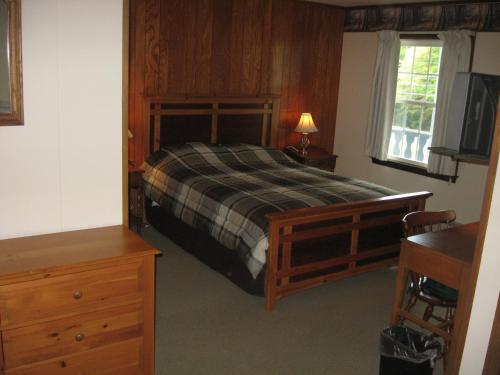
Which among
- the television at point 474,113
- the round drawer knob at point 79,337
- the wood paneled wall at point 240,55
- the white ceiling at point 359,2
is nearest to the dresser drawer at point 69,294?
the round drawer knob at point 79,337

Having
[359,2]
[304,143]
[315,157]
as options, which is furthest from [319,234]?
[359,2]

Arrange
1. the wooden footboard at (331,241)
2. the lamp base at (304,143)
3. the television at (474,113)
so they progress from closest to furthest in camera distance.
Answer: the television at (474,113), the wooden footboard at (331,241), the lamp base at (304,143)

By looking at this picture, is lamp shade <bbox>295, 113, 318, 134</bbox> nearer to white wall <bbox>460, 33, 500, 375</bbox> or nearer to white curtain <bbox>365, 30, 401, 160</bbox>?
white curtain <bbox>365, 30, 401, 160</bbox>

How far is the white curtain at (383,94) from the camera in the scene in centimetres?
571

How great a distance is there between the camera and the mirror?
2.05m

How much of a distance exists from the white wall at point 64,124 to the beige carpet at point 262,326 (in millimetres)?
1017

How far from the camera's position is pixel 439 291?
2.96m

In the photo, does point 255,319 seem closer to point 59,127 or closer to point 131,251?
point 131,251

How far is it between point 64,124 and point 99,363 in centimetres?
104

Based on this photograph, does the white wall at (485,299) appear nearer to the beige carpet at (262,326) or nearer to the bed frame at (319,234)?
the beige carpet at (262,326)

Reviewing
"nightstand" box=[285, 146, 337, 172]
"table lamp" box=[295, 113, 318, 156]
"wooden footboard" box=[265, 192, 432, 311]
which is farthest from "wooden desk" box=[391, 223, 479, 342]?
"table lamp" box=[295, 113, 318, 156]

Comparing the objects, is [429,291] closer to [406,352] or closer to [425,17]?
[406,352]

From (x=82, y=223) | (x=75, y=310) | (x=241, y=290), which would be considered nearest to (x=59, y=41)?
(x=82, y=223)

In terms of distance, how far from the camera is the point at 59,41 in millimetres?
2189
